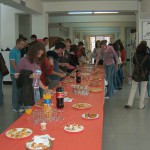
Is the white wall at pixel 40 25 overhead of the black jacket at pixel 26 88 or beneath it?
overhead

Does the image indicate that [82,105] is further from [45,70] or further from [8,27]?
[8,27]

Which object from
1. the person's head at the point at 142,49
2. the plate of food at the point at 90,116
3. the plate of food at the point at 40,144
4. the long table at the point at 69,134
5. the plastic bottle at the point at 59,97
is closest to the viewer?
the plate of food at the point at 40,144

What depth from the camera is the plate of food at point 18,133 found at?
6.53 feet

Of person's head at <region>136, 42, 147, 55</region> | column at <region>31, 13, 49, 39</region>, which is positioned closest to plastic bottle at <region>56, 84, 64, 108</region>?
person's head at <region>136, 42, 147, 55</region>

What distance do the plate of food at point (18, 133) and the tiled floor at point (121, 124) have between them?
1.78m

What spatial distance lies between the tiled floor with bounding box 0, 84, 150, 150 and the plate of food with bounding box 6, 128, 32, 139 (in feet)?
5.85

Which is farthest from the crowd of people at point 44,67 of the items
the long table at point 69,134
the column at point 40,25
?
the column at point 40,25

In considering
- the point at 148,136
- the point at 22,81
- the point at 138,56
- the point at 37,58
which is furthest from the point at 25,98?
the point at 138,56

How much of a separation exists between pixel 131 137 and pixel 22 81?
187cm

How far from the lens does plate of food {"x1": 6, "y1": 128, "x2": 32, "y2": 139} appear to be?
199cm

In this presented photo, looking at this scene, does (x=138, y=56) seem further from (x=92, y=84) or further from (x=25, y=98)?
(x=25, y=98)

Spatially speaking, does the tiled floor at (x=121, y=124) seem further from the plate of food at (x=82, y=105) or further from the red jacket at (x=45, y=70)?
the red jacket at (x=45, y=70)

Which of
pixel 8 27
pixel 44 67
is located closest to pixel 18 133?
pixel 44 67

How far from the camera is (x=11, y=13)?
30.6 ft
